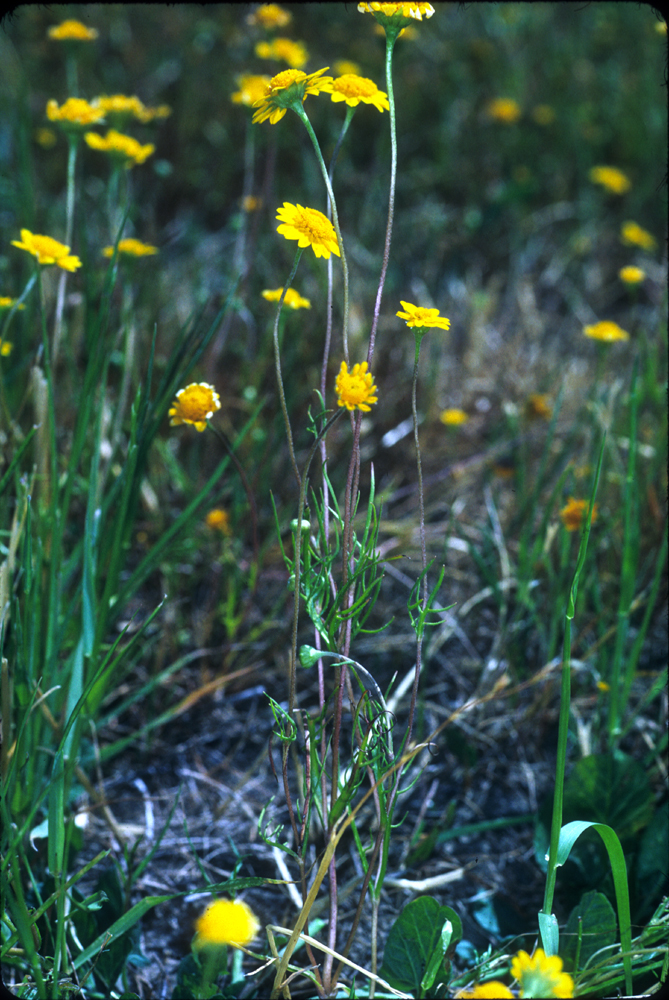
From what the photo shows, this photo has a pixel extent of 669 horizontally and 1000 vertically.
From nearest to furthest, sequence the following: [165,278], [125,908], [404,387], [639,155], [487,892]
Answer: [125,908]
[487,892]
[404,387]
[165,278]
[639,155]

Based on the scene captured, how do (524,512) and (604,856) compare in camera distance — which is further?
(524,512)

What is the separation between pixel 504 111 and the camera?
309 centimetres

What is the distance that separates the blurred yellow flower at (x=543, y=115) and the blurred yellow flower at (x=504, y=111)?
0.11 meters

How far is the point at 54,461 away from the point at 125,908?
61 centimetres

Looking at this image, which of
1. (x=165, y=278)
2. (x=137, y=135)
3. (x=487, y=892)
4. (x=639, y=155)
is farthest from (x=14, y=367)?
(x=639, y=155)

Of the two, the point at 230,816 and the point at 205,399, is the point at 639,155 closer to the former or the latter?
the point at 205,399

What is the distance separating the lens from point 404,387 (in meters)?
2.02

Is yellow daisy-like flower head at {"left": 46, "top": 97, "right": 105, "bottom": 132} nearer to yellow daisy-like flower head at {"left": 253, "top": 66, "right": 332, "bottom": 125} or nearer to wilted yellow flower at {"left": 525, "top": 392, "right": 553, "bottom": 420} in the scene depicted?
yellow daisy-like flower head at {"left": 253, "top": 66, "right": 332, "bottom": 125}

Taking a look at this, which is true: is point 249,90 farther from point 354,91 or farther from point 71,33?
A: point 354,91

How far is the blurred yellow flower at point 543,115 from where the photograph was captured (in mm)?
3270

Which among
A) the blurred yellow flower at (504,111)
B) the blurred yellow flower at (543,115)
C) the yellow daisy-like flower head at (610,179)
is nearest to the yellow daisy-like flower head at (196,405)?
the yellow daisy-like flower head at (610,179)

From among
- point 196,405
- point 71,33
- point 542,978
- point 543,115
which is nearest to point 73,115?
point 71,33

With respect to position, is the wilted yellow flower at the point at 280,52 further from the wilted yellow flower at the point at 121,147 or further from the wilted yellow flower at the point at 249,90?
the wilted yellow flower at the point at 121,147

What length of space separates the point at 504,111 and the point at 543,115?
28cm
